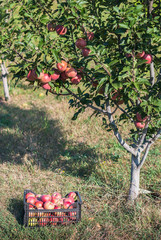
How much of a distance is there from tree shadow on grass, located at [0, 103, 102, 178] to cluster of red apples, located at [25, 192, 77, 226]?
0.97 metres

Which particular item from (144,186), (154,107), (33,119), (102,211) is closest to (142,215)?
(102,211)

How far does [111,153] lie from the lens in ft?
13.9

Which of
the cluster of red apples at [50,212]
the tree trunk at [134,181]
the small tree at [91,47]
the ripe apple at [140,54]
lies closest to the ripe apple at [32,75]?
the small tree at [91,47]

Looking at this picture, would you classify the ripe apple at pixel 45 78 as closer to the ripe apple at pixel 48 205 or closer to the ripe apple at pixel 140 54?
the ripe apple at pixel 140 54

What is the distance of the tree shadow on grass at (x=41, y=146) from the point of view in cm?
395

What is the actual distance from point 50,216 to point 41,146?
2.02 meters

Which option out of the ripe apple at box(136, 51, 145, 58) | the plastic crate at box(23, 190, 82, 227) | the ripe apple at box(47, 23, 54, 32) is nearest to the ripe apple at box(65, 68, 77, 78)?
the ripe apple at box(47, 23, 54, 32)

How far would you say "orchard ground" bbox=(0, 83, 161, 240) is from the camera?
8.59 feet

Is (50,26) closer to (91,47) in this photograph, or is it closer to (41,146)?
(91,47)

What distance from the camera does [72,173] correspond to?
3.72 meters

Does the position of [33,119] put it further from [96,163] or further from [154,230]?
[154,230]

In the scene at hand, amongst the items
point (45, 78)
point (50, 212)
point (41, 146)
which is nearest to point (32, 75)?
point (45, 78)

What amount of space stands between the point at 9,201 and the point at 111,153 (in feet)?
5.97

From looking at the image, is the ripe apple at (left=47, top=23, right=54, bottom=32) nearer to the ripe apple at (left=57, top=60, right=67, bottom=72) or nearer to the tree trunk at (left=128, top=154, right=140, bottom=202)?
the ripe apple at (left=57, top=60, right=67, bottom=72)
